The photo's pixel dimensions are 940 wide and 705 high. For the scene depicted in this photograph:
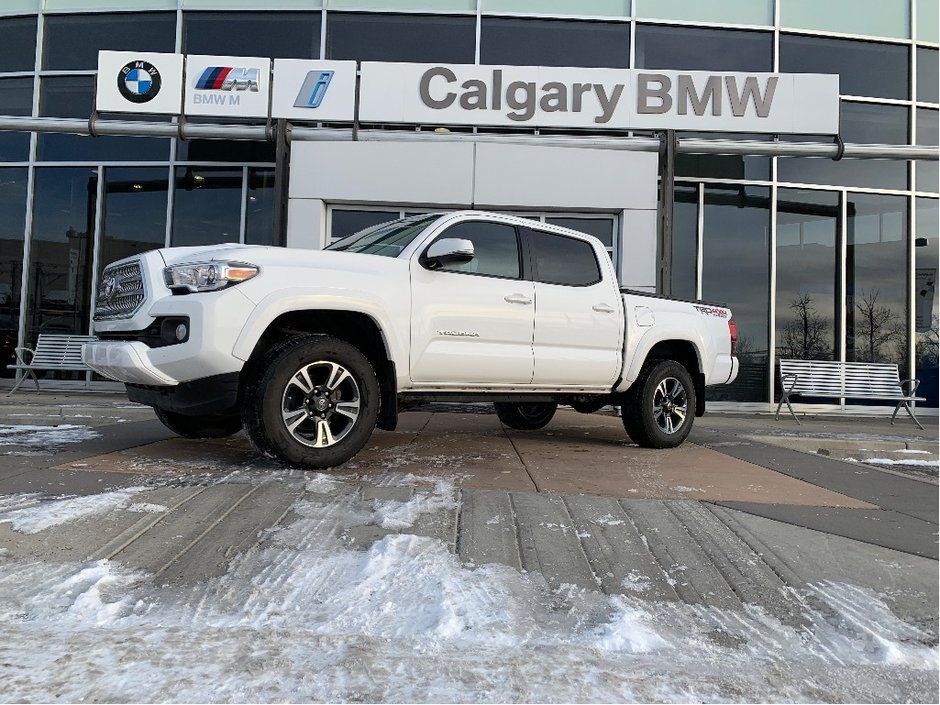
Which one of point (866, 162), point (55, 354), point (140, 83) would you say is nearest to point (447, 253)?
point (140, 83)

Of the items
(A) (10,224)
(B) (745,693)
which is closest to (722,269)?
(B) (745,693)

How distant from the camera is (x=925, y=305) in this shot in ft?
39.8

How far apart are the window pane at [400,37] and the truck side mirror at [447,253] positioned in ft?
27.8

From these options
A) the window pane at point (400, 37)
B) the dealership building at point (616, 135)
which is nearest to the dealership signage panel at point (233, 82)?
the dealership building at point (616, 135)

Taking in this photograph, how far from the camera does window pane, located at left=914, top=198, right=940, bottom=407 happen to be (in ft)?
39.7

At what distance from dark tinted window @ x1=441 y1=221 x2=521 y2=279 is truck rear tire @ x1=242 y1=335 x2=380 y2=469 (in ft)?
4.10

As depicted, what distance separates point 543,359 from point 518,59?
851cm

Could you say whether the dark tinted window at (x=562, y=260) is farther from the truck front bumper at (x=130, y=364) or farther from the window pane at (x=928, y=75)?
the window pane at (x=928, y=75)

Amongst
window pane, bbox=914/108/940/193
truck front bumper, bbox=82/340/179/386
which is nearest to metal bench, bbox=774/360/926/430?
window pane, bbox=914/108/940/193

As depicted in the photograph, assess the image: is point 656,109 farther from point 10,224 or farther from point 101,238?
point 10,224

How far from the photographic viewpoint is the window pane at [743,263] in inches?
463

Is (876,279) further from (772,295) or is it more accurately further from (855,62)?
(855,62)

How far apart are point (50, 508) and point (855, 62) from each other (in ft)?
46.6

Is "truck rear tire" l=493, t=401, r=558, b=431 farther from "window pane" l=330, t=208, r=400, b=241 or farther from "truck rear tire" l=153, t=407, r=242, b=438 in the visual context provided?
"window pane" l=330, t=208, r=400, b=241
